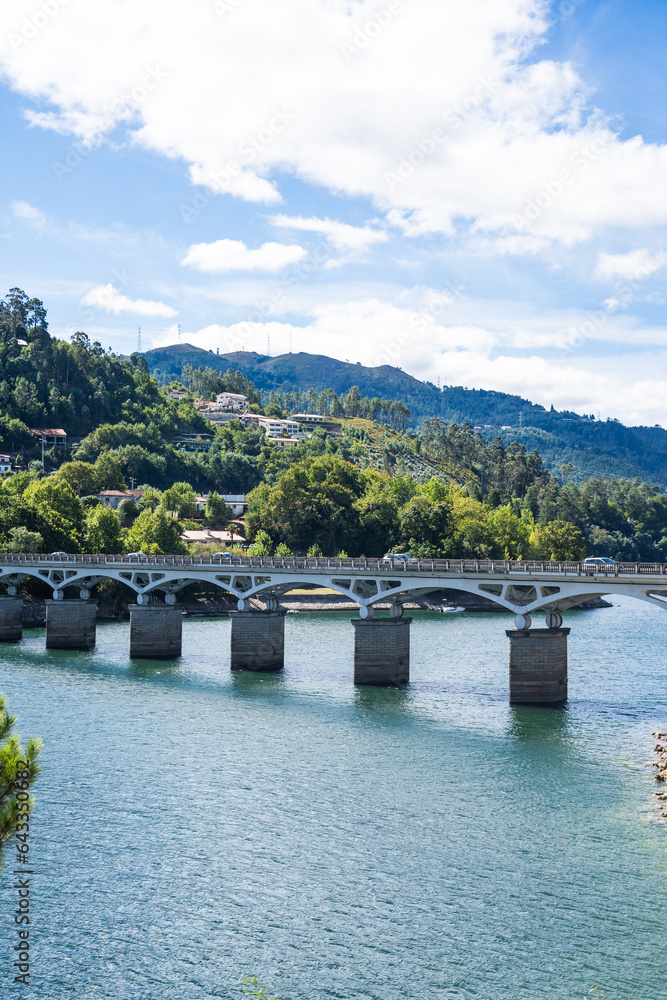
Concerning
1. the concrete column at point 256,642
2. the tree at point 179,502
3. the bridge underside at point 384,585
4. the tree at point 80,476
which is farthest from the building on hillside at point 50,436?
the concrete column at point 256,642

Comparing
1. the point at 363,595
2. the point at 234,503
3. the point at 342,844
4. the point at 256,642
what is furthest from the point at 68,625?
the point at 234,503

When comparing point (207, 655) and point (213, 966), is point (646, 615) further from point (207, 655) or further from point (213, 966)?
point (213, 966)

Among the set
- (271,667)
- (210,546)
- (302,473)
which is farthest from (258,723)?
(302,473)

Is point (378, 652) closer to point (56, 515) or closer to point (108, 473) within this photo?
point (56, 515)

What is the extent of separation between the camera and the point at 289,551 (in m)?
132

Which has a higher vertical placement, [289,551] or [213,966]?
[289,551]

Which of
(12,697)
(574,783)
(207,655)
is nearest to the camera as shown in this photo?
(574,783)

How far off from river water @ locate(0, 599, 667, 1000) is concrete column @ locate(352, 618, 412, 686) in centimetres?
192

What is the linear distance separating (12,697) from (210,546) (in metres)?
68.1

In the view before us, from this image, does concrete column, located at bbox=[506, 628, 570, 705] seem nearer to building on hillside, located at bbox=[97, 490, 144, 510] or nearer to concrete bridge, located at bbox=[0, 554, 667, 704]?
concrete bridge, located at bbox=[0, 554, 667, 704]

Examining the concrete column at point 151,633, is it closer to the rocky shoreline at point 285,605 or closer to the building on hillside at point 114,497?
the rocky shoreline at point 285,605

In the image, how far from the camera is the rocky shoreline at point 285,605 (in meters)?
96.8

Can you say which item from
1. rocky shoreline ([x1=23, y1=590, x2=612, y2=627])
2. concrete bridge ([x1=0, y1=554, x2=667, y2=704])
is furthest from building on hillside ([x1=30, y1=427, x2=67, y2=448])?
concrete bridge ([x1=0, y1=554, x2=667, y2=704])

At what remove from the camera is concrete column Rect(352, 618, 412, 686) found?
205ft
